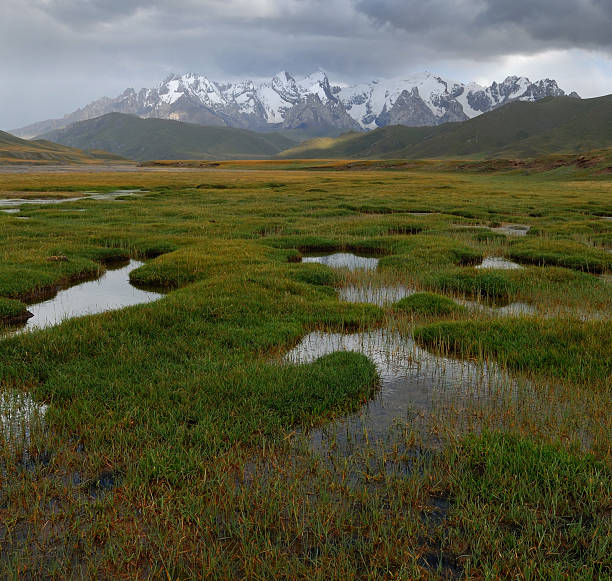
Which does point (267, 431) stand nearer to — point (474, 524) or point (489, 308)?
point (474, 524)

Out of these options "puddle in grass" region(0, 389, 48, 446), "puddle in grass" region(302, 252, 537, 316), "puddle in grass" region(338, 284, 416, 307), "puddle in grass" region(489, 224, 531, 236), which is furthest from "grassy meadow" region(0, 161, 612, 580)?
"puddle in grass" region(489, 224, 531, 236)

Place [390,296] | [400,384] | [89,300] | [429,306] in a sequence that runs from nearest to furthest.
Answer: [400,384], [429,306], [89,300], [390,296]

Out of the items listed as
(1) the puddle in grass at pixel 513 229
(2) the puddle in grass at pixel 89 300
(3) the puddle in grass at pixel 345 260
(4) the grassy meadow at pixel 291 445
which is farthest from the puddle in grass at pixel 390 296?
(1) the puddle in grass at pixel 513 229

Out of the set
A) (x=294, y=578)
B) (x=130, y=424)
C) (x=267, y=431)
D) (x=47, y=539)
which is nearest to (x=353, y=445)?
(x=267, y=431)

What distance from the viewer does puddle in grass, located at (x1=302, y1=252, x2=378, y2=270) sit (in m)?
20.7

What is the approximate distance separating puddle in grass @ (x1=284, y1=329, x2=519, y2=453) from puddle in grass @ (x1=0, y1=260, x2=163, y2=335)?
6.25m

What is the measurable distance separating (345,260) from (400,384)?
13758 millimetres

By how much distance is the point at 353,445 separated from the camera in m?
6.88

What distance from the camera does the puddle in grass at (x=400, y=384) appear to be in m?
7.40

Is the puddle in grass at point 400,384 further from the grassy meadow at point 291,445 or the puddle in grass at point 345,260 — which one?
the puddle in grass at point 345,260

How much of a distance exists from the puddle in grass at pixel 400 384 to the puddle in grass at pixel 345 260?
862 centimetres

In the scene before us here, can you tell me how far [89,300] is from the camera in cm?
1560

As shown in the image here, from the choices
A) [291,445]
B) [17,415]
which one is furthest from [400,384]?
[17,415]

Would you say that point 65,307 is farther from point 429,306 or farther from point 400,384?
point 429,306
